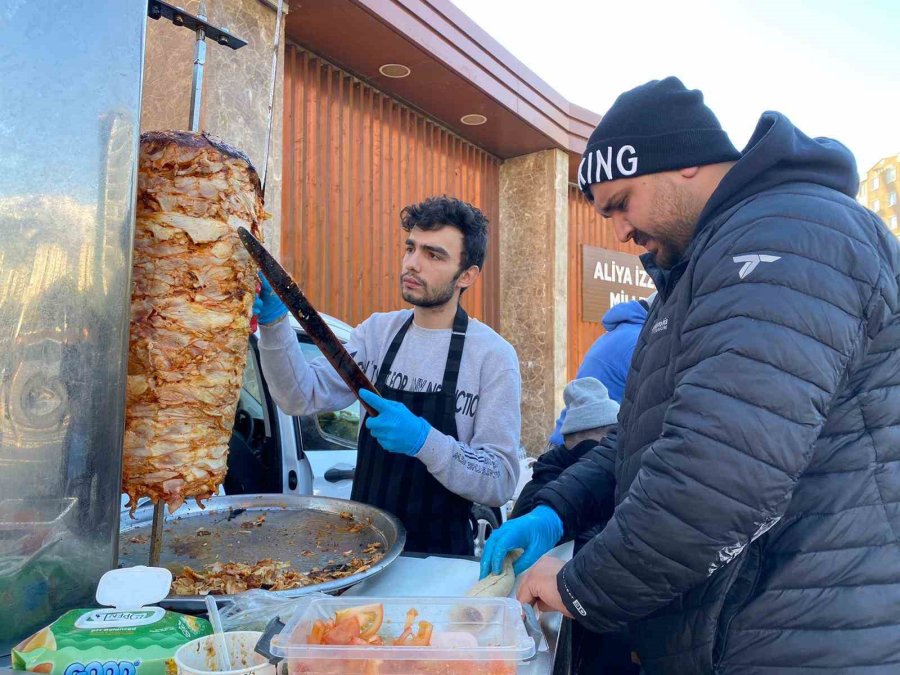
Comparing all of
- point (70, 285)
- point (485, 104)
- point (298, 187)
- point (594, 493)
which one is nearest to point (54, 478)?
point (70, 285)

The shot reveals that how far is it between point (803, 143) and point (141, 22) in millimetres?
1548

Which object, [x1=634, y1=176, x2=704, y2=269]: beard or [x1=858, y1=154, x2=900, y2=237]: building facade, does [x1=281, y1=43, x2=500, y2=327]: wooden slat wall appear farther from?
[x1=858, y1=154, x2=900, y2=237]: building facade

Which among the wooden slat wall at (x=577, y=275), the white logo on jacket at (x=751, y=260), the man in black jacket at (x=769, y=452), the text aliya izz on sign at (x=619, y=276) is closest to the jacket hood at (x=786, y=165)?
the man in black jacket at (x=769, y=452)

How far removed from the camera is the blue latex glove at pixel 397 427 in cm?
224

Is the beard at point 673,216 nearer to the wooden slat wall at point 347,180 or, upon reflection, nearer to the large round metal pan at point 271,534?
the large round metal pan at point 271,534

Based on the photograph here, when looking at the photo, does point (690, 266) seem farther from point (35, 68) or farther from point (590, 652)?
point (590, 652)

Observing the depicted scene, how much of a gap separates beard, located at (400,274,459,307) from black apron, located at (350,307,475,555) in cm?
24

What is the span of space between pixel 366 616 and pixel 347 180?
645cm

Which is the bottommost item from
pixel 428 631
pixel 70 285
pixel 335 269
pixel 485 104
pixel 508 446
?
pixel 428 631

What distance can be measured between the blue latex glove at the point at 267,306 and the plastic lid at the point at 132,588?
1137mm

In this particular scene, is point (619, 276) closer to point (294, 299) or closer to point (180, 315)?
point (294, 299)

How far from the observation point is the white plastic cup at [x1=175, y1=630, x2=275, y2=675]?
1040 millimetres

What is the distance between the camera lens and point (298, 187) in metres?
6.50

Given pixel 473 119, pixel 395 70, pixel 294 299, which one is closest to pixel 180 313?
pixel 294 299
